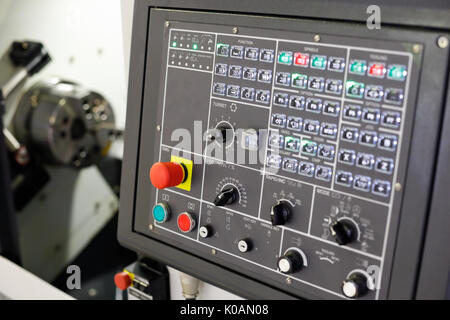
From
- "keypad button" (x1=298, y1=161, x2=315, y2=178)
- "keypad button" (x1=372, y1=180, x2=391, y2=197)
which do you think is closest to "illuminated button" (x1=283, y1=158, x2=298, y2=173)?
"keypad button" (x1=298, y1=161, x2=315, y2=178)

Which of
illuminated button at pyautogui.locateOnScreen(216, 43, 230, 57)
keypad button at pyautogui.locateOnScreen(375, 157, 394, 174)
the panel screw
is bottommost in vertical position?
keypad button at pyautogui.locateOnScreen(375, 157, 394, 174)

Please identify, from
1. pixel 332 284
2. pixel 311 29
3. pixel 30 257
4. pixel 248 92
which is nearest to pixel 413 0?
pixel 311 29

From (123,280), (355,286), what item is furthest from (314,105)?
(123,280)

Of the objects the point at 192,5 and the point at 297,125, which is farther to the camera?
the point at 192,5

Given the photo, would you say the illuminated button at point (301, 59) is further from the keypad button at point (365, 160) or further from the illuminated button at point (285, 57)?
the keypad button at point (365, 160)

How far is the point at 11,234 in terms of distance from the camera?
1774mm

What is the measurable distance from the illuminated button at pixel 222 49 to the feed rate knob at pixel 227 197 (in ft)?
0.64

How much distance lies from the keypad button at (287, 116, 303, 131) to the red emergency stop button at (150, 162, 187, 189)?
20 cm

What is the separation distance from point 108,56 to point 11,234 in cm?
68

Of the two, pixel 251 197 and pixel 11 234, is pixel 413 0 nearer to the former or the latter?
pixel 251 197

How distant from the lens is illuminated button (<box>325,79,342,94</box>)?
68cm

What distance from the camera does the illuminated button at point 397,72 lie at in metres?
0.64

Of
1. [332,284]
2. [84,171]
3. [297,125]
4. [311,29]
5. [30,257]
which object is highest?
[311,29]

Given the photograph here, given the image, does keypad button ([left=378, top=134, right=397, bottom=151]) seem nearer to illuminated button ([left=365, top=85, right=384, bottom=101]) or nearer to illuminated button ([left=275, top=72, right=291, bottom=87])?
illuminated button ([left=365, top=85, right=384, bottom=101])
